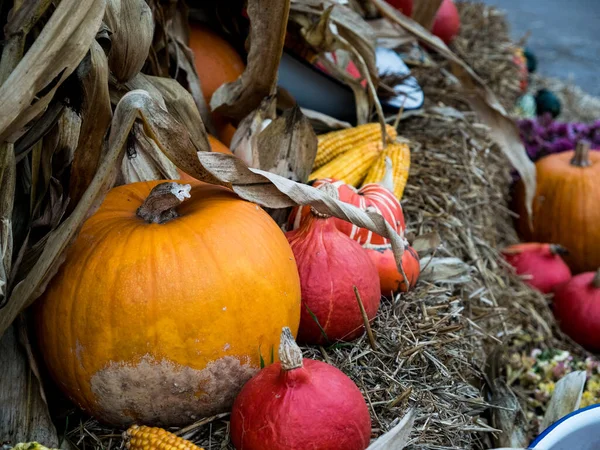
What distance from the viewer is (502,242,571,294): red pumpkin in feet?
9.72

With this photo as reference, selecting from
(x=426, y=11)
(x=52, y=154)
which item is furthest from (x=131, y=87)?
(x=426, y=11)

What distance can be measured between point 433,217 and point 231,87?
92 centimetres

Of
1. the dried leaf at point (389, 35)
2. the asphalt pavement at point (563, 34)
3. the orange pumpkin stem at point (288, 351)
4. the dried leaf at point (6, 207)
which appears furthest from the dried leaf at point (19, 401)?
the asphalt pavement at point (563, 34)

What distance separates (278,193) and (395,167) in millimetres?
1006

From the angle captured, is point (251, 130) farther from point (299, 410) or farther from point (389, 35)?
point (389, 35)

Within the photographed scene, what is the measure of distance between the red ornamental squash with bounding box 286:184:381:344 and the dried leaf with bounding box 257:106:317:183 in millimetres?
307

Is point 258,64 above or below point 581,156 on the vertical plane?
above

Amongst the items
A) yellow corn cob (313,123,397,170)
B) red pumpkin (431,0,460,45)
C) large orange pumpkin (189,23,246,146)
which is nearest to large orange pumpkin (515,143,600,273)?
red pumpkin (431,0,460,45)

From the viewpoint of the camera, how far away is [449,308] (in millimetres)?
1928

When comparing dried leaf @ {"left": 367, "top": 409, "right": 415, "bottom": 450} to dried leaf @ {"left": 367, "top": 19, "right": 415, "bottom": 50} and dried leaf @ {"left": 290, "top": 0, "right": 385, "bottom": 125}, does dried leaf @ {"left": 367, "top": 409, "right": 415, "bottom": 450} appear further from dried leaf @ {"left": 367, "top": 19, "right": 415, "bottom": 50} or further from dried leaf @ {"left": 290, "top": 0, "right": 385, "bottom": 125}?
dried leaf @ {"left": 367, "top": 19, "right": 415, "bottom": 50}

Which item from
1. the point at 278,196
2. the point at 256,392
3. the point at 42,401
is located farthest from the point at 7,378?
the point at 278,196

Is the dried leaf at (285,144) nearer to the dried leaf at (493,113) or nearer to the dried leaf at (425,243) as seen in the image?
the dried leaf at (425,243)

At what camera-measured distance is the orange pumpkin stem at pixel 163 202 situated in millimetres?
1375

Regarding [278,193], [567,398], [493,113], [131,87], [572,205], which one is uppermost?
[131,87]
